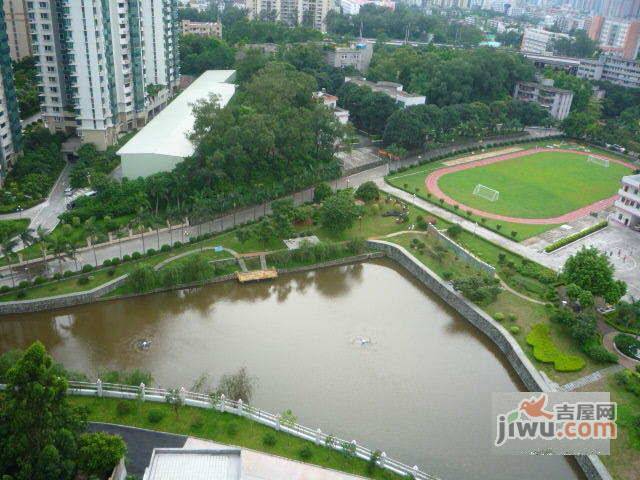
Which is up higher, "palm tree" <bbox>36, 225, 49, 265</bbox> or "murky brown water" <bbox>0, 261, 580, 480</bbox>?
"palm tree" <bbox>36, 225, 49, 265</bbox>

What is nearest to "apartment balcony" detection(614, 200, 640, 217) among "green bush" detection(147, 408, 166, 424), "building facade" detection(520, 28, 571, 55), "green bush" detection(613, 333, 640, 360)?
"green bush" detection(613, 333, 640, 360)

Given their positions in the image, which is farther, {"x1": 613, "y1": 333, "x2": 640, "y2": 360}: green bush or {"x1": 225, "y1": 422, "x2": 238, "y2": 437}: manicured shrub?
{"x1": 613, "y1": 333, "x2": 640, "y2": 360}: green bush

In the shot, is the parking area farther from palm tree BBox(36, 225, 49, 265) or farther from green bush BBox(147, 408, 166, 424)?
palm tree BBox(36, 225, 49, 265)

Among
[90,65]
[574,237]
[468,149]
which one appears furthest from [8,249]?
[468,149]

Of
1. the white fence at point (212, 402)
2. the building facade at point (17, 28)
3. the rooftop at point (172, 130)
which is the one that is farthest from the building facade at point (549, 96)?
the building facade at point (17, 28)

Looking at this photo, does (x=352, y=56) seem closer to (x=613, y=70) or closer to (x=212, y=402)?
(x=613, y=70)

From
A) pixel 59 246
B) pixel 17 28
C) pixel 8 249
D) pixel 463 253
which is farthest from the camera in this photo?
pixel 17 28

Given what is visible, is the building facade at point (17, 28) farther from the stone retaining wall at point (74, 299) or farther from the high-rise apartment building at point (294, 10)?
the high-rise apartment building at point (294, 10)
